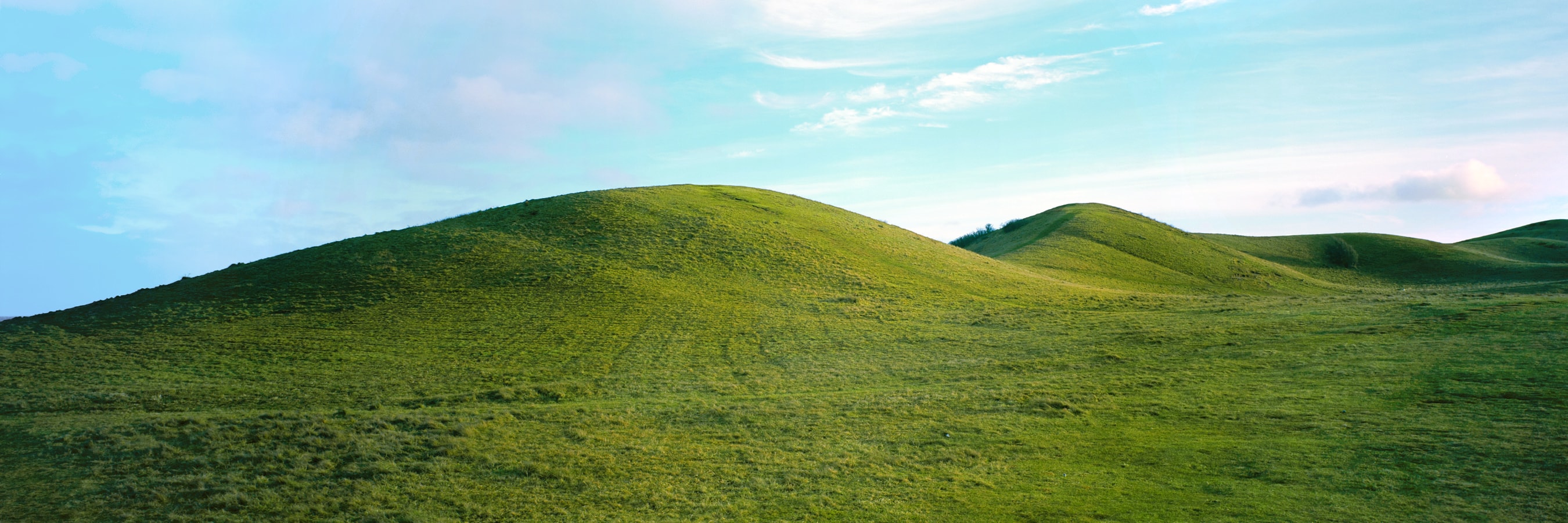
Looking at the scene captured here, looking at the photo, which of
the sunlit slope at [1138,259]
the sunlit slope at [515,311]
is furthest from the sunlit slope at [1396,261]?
the sunlit slope at [515,311]

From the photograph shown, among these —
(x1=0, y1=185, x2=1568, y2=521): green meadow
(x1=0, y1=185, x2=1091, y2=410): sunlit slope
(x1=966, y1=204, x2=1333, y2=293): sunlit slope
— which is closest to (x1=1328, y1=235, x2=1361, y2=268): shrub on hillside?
(x1=966, y1=204, x2=1333, y2=293): sunlit slope

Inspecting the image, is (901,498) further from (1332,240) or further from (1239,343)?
(1332,240)

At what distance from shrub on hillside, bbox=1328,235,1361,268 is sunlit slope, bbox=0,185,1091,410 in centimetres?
3725

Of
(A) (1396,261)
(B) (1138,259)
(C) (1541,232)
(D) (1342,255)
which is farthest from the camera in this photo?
(C) (1541,232)

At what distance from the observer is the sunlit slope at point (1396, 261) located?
57.6 metres

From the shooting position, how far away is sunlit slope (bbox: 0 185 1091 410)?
2455 cm

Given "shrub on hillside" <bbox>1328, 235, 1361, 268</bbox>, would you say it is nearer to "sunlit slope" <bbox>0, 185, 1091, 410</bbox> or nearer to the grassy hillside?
the grassy hillside

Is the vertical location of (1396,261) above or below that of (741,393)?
above

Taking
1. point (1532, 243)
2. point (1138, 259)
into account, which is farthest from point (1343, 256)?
point (1532, 243)

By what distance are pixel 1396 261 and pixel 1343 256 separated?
4.42 metres

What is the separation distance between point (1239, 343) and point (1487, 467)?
1440 cm

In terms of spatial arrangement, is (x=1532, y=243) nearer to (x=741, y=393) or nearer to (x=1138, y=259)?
(x=1138, y=259)

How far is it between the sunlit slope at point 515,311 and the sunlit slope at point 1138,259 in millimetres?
8157

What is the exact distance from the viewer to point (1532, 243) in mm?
73500
